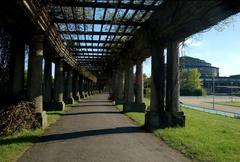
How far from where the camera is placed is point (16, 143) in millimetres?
10336

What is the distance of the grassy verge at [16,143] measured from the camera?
8.67 meters

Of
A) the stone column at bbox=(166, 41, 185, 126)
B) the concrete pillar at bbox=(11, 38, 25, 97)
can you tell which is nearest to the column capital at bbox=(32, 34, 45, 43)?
the concrete pillar at bbox=(11, 38, 25, 97)

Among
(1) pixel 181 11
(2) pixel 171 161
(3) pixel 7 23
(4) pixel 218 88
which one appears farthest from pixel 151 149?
(4) pixel 218 88

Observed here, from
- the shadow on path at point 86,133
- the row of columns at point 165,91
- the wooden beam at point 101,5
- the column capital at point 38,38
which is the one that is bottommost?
the shadow on path at point 86,133

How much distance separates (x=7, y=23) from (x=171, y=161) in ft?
27.4

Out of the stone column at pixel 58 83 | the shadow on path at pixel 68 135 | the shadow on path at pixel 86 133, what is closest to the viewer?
the shadow on path at pixel 68 135

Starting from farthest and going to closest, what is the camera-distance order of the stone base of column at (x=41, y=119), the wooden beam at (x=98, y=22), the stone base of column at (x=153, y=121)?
the wooden beam at (x=98, y=22)
the stone base of column at (x=153, y=121)
the stone base of column at (x=41, y=119)

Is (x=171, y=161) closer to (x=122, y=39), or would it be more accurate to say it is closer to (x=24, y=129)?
(x=24, y=129)

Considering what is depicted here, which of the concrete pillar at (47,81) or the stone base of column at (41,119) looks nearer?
the stone base of column at (41,119)

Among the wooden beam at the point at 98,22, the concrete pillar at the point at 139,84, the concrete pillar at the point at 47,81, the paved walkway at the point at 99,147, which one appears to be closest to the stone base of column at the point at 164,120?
the paved walkway at the point at 99,147

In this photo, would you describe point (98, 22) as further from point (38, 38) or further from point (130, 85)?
point (130, 85)

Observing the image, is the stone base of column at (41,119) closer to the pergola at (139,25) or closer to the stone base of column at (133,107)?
the pergola at (139,25)

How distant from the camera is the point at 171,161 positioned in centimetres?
837

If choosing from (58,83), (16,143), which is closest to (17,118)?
(16,143)
